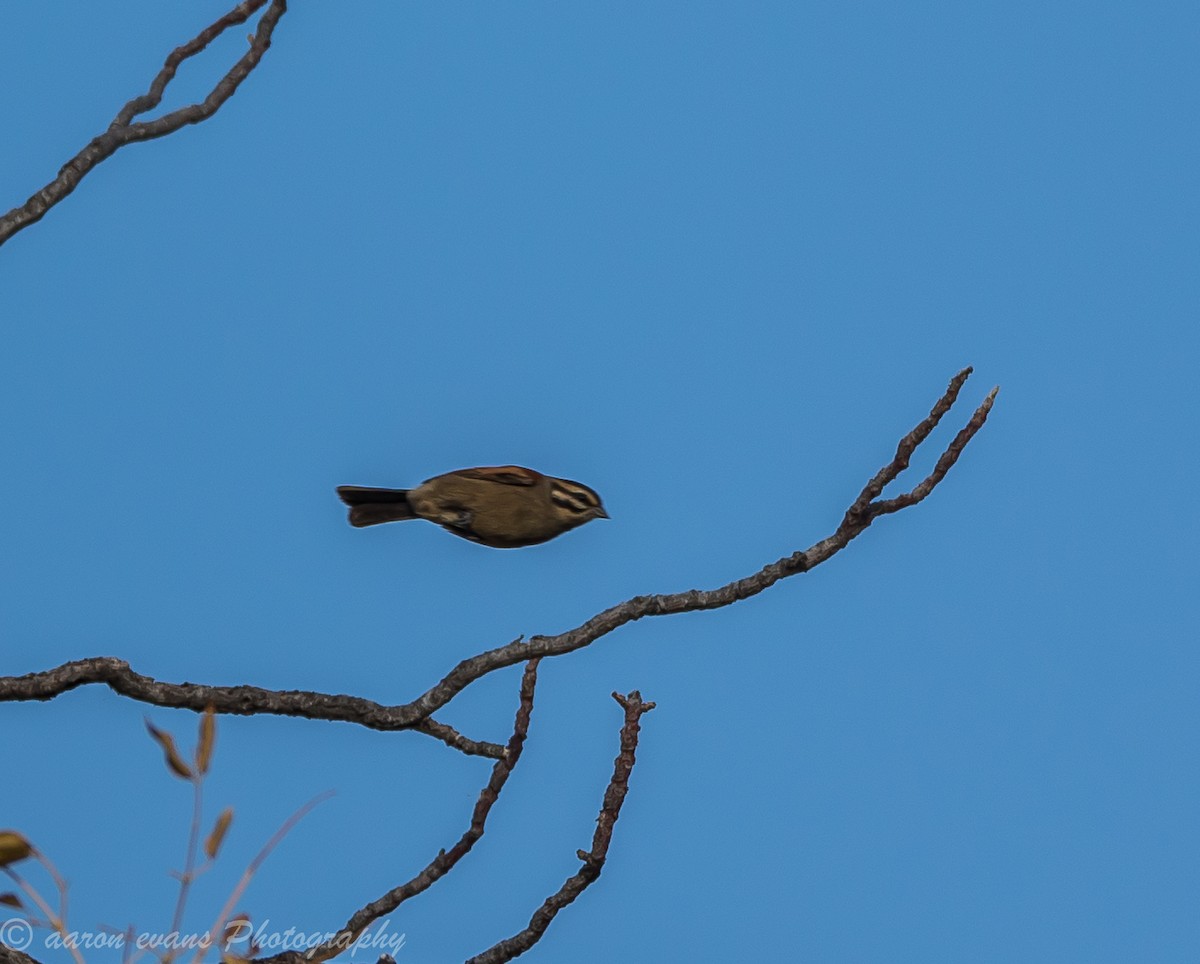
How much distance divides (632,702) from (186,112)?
3.12 metres

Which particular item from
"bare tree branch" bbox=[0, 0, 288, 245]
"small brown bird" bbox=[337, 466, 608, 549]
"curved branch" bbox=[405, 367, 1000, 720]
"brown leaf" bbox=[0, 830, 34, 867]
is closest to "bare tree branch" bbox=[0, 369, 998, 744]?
"curved branch" bbox=[405, 367, 1000, 720]

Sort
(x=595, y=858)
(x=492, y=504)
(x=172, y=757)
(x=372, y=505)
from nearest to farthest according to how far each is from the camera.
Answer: (x=172, y=757)
(x=595, y=858)
(x=492, y=504)
(x=372, y=505)

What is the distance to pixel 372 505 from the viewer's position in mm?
12945

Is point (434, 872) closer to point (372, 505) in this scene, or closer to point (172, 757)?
point (172, 757)

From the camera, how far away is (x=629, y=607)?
691 centimetres

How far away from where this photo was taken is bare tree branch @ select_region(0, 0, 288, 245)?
261 inches

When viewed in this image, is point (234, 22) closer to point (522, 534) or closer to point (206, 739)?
point (206, 739)

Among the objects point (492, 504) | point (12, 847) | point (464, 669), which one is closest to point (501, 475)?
point (492, 504)

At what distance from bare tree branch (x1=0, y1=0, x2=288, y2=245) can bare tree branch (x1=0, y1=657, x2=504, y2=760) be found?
6.08 feet

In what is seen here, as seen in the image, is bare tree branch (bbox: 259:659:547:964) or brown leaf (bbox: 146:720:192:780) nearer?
brown leaf (bbox: 146:720:192:780)

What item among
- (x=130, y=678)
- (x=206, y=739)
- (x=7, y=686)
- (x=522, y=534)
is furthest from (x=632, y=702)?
(x=522, y=534)

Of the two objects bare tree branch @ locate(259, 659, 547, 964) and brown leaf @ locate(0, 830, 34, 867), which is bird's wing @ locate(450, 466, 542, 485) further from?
brown leaf @ locate(0, 830, 34, 867)

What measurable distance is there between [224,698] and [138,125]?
2483mm

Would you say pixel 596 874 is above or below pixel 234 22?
below
